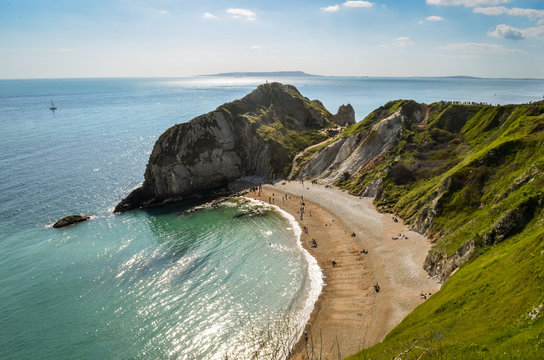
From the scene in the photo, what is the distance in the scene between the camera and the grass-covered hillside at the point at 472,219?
1927cm

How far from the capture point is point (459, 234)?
1602 inches

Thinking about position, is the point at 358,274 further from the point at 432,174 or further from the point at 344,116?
the point at 344,116

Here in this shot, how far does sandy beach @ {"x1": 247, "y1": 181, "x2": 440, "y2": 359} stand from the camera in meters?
33.7

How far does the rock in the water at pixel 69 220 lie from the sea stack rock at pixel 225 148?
25.8ft

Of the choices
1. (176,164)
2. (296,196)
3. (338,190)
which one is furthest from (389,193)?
(176,164)

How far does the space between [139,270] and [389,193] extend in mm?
50847

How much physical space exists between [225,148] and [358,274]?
198ft

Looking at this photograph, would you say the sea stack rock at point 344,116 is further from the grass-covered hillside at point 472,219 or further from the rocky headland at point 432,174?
the grass-covered hillside at point 472,219

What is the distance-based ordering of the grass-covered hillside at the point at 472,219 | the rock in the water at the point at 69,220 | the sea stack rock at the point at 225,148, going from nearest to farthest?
the grass-covered hillside at the point at 472,219 < the rock in the water at the point at 69,220 < the sea stack rock at the point at 225,148

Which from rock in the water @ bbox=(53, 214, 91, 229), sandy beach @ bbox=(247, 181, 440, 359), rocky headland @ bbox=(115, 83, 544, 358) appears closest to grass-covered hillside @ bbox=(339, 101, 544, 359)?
rocky headland @ bbox=(115, 83, 544, 358)

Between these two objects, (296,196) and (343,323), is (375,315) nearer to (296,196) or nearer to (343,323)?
(343,323)

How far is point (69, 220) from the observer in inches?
2648

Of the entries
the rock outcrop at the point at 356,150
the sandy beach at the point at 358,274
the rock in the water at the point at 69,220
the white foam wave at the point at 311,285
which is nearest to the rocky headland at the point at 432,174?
the rock outcrop at the point at 356,150

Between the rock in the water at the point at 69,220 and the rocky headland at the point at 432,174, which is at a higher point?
the rocky headland at the point at 432,174
